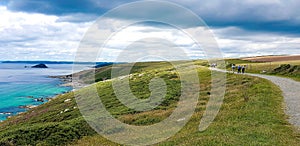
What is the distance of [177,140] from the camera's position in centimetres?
1891

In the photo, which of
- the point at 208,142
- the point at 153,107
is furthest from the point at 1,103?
the point at 208,142

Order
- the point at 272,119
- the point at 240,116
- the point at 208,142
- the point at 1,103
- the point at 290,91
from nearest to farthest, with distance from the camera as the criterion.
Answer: the point at 208,142 < the point at 272,119 < the point at 240,116 < the point at 290,91 < the point at 1,103

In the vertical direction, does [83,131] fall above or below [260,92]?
below

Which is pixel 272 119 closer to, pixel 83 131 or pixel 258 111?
pixel 258 111

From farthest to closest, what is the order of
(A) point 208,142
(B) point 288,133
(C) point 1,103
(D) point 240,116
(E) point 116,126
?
(C) point 1,103
(E) point 116,126
(D) point 240,116
(B) point 288,133
(A) point 208,142

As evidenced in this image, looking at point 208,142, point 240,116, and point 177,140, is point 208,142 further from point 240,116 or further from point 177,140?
point 240,116

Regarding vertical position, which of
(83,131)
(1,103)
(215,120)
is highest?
(215,120)

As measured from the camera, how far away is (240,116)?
78.0ft

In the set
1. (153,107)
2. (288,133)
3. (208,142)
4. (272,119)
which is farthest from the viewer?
(153,107)

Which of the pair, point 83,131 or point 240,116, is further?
point 83,131

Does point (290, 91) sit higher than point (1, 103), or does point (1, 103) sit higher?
point (290, 91)

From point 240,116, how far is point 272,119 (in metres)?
2.69

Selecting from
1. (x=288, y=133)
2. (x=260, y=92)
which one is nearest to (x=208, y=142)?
(x=288, y=133)

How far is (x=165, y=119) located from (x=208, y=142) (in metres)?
Answer: 14.9
